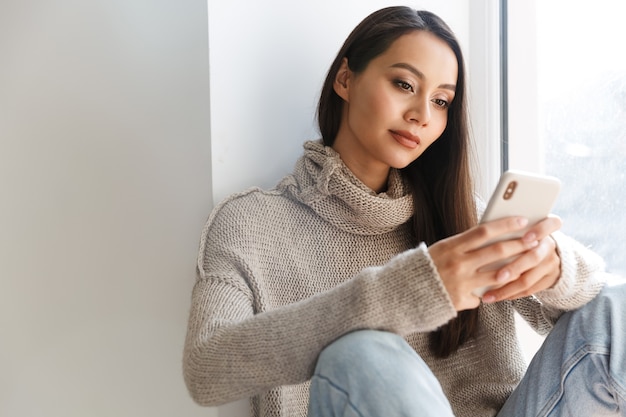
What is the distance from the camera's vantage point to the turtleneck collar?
129 centimetres

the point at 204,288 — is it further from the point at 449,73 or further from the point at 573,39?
Result: the point at 573,39

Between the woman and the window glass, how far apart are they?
0.37 meters

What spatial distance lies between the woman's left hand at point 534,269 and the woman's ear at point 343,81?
0.47 m

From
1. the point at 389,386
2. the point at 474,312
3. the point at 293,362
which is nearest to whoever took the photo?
the point at 389,386

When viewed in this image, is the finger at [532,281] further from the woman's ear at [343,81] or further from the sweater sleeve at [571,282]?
the woman's ear at [343,81]

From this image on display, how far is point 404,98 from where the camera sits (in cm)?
129

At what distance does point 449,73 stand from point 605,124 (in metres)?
0.45

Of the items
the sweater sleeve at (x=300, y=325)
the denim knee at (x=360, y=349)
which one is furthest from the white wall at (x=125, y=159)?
the denim knee at (x=360, y=349)

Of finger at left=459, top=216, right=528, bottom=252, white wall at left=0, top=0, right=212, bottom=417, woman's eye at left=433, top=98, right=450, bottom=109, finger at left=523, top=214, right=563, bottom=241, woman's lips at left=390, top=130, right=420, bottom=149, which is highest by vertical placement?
woman's eye at left=433, top=98, right=450, bottom=109

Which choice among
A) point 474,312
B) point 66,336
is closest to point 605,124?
point 474,312

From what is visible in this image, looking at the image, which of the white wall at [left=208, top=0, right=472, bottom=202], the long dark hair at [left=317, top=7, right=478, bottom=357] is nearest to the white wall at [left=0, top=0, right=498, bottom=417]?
the white wall at [left=208, top=0, right=472, bottom=202]

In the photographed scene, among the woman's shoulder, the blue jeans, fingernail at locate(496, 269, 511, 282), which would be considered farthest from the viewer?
the woman's shoulder

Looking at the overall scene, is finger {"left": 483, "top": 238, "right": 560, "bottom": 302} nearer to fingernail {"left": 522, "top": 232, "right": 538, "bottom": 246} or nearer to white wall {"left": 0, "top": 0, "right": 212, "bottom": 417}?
fingernail {"left": 522, "top": 232, "right": 538, "bottom": 246}

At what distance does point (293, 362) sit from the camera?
964 mm
